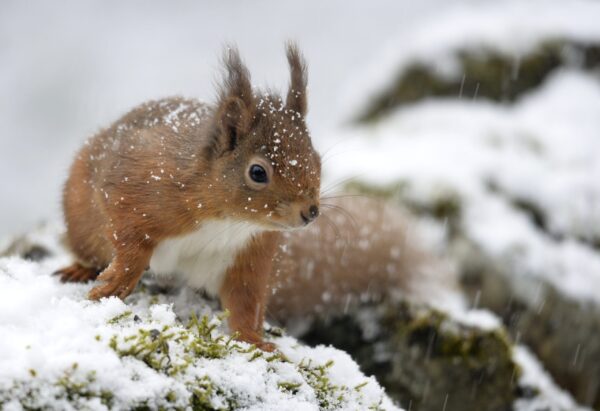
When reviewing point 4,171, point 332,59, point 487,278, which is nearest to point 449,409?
point 487,278

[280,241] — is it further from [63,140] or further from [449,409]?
[63,140]

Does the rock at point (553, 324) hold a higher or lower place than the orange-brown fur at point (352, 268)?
lower

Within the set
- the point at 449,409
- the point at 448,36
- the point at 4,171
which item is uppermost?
the point at 448,36

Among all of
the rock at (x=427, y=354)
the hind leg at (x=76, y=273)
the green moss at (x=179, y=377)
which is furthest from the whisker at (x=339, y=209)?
the hind leg at (x=76, y=273)

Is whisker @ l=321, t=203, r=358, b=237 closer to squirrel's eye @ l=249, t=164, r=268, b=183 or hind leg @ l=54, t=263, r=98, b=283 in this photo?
squirrel's eye @ l=249, t=164, r=268, b=183

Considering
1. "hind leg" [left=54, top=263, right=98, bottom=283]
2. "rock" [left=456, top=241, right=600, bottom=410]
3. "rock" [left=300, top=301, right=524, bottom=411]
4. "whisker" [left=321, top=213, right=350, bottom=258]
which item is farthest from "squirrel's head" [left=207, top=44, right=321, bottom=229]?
"rock" [left=456, top=241, right=600, bottom=410]

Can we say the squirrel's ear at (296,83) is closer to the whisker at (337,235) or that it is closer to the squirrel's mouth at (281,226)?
the squirrel's mouth at (281,226)
